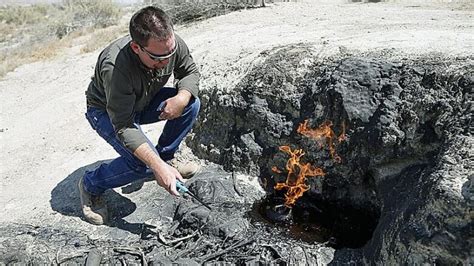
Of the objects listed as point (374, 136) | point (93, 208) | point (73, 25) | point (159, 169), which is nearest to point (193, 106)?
point (159, 169)

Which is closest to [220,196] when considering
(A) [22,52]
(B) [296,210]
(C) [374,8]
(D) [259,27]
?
(B) [296,210]

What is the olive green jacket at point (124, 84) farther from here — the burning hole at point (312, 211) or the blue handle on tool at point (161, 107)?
the burning hole at point (312, 211)

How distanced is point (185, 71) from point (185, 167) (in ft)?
3.31

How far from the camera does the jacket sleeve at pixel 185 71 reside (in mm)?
3988

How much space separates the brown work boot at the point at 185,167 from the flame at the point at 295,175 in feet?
2.69

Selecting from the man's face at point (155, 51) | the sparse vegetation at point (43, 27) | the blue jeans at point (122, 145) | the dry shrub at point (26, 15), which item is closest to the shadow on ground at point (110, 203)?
the blue jeans at point (122, 145)

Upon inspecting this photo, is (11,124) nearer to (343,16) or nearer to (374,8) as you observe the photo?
(343,16)

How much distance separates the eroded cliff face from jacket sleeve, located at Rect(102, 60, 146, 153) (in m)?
1.43

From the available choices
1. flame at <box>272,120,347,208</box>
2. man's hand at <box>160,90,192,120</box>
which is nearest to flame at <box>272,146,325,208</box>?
flame at <box>272,120,347,208</box>

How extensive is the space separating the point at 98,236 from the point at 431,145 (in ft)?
9.18

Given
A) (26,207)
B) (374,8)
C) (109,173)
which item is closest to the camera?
(109,173)

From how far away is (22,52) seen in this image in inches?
418

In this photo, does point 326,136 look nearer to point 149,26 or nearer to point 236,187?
point 236,187

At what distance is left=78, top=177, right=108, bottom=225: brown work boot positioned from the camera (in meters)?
4.18
